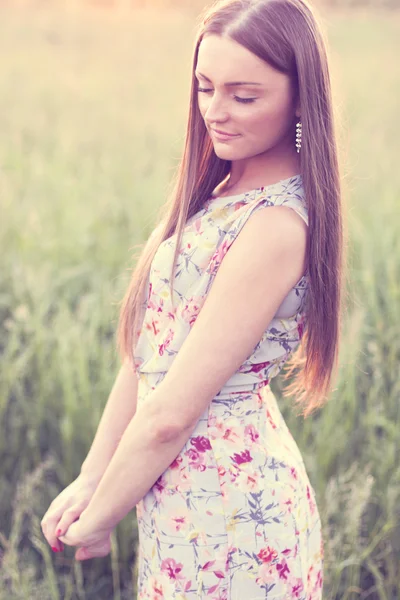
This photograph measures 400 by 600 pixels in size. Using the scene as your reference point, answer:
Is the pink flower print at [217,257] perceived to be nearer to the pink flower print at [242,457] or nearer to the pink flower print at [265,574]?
the pink flower print at [242,457]

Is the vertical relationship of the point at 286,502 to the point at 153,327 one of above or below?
→ below

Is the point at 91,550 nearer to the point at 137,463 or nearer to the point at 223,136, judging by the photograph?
the point at 137,463

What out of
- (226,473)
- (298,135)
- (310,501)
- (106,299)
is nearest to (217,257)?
(298,135)

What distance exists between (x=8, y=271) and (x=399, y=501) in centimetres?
183

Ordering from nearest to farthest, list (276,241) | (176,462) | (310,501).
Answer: (276,241)
(176,462)
(310,501)

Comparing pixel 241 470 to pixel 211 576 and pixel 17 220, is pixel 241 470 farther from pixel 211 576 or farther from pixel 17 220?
pixel 17 220

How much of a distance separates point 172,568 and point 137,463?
0.18 meters

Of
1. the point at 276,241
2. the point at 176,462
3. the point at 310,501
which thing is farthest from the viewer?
the point at 310,501

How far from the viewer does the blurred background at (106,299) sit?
207 cm

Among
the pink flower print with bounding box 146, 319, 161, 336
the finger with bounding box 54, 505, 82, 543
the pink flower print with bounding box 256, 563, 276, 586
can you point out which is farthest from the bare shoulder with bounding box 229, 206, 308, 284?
the finger with bounding box 54, 505, 82, 543

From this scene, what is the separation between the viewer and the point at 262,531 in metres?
1.17

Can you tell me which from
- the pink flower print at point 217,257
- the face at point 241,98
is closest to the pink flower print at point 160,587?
the pink flower print at point 217,257

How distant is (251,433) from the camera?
1204mm

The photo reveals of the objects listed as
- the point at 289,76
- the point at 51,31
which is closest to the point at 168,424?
the point at 289,76
